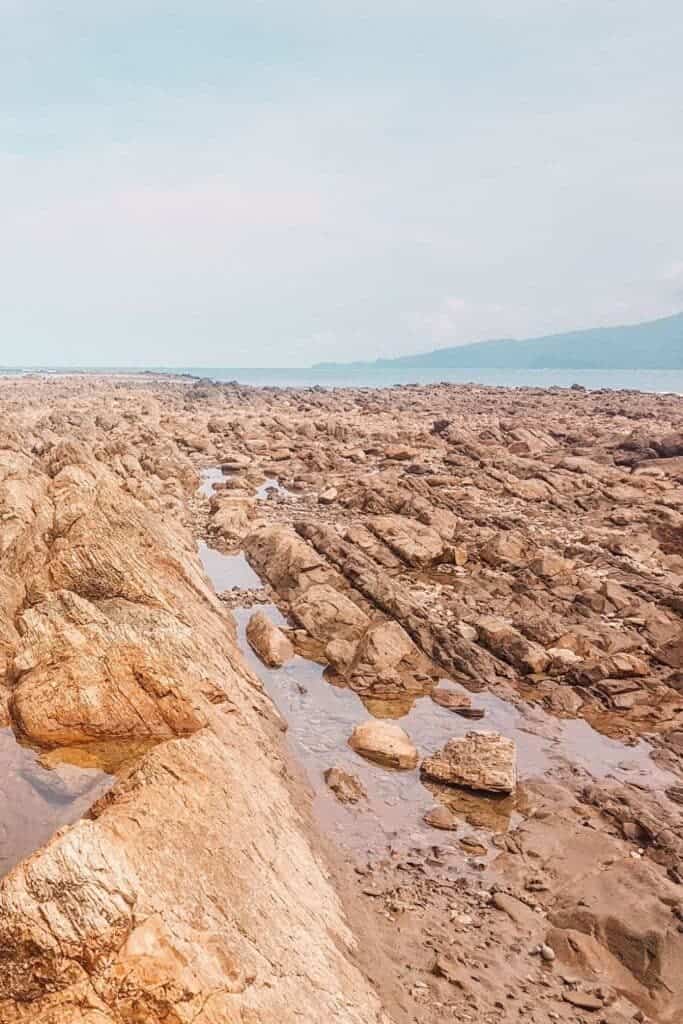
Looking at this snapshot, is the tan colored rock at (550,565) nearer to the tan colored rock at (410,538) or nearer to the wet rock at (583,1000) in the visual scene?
the tan colored rock at (410,538)

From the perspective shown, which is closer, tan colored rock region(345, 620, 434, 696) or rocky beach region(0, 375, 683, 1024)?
rocky beach region(0, 375, 683, 1024)

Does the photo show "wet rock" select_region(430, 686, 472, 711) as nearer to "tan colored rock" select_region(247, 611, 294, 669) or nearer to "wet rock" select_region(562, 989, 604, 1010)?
"tan colored rock" select_region(247, 611, 294, 669)

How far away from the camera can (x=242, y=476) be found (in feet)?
164

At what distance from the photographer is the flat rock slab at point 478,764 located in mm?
14992

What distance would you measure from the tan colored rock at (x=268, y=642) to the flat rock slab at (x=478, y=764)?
257 inches

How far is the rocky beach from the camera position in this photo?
7.16 meters

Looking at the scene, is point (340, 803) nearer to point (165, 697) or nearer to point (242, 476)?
point (165, 697)

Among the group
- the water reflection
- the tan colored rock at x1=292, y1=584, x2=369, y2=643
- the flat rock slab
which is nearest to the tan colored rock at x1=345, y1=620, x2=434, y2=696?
the tan colored rock at x1=292, y1=584, x2=369, y2=643

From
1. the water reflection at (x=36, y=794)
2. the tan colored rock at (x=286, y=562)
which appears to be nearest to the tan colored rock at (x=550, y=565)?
the tan colored rock at (x=286, y=562)

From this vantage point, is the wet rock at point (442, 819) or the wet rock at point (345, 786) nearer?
the wet rock at point (442, 819)

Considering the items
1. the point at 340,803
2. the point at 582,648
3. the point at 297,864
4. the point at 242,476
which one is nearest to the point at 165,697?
the point at 297,864

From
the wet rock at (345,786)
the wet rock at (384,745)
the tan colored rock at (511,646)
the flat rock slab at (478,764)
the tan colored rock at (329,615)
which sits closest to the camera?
the wet rock at (345,786)

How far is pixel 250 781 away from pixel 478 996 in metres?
4.55

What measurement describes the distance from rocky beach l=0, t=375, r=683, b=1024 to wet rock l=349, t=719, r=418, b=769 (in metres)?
0.07
